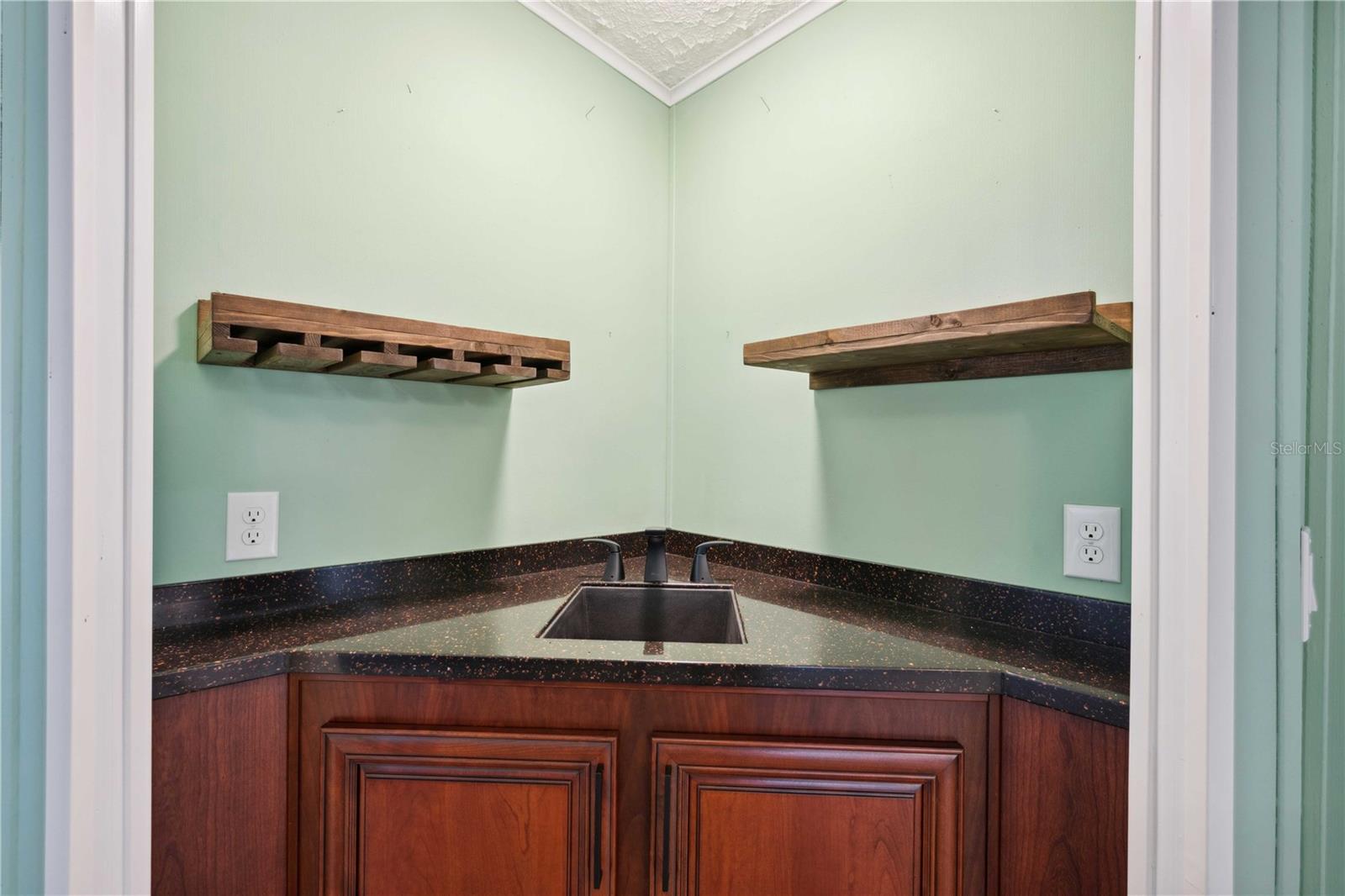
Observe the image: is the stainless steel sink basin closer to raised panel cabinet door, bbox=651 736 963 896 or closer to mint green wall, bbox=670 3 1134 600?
mint green wall, bbox=670 3 1134 600

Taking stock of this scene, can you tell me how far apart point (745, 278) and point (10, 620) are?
1.51m

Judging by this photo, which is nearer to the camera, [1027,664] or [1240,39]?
[1240,39]

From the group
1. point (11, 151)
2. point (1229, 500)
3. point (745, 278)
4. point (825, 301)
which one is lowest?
point (1229, 500)

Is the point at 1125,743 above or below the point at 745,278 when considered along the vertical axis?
below

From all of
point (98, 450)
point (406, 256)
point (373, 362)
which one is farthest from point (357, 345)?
point (98, 450)

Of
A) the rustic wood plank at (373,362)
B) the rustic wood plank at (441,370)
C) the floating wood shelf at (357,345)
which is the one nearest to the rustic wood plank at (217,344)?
the floating wood shelf at (357,345)

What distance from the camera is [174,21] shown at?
1074mm

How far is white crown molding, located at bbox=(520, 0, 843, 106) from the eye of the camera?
1.53 m

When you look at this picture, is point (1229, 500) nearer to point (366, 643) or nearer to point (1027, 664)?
point (1027, 664)

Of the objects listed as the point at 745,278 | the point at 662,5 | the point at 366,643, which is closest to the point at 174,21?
the point at 662,5

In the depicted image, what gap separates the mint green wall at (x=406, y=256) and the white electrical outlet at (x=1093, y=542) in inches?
42.6

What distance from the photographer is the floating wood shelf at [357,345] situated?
3.23 ft

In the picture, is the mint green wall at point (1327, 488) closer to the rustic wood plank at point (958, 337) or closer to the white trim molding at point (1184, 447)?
the white trim molding at point (1184, 447)

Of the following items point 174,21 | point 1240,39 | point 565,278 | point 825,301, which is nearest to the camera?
point 1240,39
